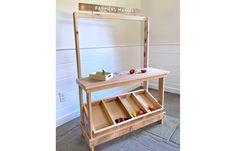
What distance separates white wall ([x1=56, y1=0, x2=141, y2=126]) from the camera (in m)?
1.95

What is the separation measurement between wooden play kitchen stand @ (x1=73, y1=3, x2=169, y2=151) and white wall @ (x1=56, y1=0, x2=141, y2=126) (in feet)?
1.12

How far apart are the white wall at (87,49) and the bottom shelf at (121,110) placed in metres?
0.41

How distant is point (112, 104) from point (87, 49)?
2.69ft

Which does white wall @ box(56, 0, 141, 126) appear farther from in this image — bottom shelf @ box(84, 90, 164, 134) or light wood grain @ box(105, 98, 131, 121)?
light wood grain @ box(105, 98, 131, 121)

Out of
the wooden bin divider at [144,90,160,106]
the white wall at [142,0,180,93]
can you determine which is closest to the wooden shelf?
the wooden bin divider at [144,90,160,106]

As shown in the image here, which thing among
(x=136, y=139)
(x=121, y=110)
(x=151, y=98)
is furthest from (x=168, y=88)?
(x=136, y=139)

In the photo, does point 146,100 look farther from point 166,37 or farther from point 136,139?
point 166,37
